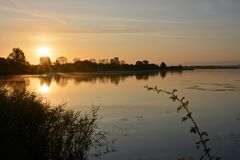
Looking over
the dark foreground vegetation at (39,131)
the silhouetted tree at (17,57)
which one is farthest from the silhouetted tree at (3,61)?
the dark foreground vegetation at (39,131)

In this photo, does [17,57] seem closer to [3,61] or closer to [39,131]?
[3,61]

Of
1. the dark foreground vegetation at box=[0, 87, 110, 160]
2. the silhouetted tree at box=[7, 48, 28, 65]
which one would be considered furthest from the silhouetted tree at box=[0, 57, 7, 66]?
the dark foreground vegetation at box=[0, 87, 110, 160]

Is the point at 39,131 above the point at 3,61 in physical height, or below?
below

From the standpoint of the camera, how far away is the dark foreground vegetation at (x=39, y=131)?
10.7m

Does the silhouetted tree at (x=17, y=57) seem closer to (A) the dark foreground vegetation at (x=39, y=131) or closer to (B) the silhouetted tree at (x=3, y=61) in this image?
(B) the silhouetted tree at (x=3, y=61)

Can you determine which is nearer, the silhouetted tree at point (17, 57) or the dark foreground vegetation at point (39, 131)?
the dark foreground vegetation at point (39, 131)

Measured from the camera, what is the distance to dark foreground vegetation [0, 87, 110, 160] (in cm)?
1066

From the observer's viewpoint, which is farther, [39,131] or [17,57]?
[17,57]

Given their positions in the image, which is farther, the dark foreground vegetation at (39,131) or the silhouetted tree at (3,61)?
the silhouetted tree at (3,61)

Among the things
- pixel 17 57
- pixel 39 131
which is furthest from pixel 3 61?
pixel 39 131

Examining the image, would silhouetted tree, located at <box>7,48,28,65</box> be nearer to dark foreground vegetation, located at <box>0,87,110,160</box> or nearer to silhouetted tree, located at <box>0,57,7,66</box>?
silhouetted tree, located at <box>0,57,7,66</box>

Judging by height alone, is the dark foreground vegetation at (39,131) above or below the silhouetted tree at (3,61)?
below

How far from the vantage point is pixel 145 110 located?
27031 millimetres

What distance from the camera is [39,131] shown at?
11.6 meters
